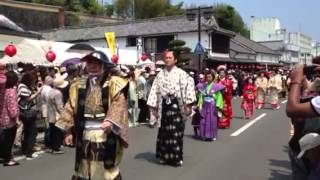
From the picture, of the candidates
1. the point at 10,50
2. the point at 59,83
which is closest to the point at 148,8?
the point at 10,50

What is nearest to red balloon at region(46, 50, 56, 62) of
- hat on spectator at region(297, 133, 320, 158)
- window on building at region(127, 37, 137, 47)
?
hat on spectator at region(297, 133, 320, 158)

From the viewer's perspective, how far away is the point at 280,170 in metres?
8.62

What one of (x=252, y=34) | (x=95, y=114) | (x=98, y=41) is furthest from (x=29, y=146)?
(x=252, y=34)

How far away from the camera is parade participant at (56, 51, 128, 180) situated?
16.4 ft

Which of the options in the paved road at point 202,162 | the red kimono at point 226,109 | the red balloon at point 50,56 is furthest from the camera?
the red balloon at point 50,56

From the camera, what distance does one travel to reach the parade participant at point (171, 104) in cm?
877

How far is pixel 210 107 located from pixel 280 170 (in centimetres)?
359

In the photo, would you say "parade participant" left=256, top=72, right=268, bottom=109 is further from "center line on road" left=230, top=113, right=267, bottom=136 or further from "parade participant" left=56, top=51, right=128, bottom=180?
"parade participant" left=56, top=51, right=128, bottom=180

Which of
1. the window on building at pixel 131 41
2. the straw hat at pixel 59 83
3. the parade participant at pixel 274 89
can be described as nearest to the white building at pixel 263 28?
the window on building at pixel 131 41

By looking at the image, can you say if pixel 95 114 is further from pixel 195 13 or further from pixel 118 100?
pixel 195 13

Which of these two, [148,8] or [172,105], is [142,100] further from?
[148,8]

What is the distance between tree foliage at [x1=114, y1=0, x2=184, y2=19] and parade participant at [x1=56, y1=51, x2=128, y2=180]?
5846 cm

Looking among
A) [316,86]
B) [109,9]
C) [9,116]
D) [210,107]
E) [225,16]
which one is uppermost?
[109,9]

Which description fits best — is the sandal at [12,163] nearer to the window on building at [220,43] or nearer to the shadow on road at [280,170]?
the shadow on road at [280,170]
